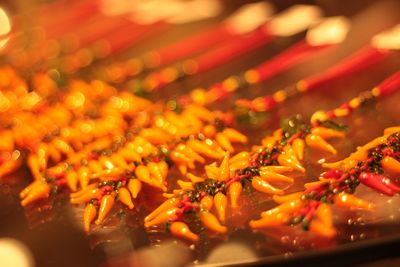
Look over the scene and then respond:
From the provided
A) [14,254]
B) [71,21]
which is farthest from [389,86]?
[71,21]

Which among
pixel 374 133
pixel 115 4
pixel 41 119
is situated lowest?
pixel 374 133

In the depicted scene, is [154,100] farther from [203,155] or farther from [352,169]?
[352,169]

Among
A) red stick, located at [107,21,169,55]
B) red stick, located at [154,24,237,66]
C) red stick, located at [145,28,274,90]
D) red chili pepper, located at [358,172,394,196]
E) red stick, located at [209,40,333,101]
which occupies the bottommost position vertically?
red chili pepper, located at [358,172,394,196]

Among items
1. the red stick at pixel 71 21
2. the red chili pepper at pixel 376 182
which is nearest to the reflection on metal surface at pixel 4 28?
the red stick at pixel 71 21

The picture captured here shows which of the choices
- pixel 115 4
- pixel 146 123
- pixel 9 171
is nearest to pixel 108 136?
pixel 146 123

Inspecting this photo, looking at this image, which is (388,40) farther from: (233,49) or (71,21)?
(71,21)

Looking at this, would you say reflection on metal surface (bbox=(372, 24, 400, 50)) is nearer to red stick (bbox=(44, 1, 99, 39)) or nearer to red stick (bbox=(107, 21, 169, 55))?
red stick (bbox=(107, 21, 169, 55))

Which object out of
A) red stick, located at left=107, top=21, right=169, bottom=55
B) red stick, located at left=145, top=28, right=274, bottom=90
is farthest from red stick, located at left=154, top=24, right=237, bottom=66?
red stick, located at left=107, top=21, right=169, bottom=55

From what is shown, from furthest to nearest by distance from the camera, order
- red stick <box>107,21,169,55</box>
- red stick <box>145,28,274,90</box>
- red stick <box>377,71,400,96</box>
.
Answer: red stick <box>107,21,169,55</box> < red stick <box>145,28,274,90</box> < red stick <box>377,71,400,96</box>

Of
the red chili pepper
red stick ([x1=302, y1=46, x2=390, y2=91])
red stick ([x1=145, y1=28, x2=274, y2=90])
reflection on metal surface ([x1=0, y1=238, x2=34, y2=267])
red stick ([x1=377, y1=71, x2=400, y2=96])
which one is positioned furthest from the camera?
red stick ([x1=145, y1=28, x2=274, y2=90])
